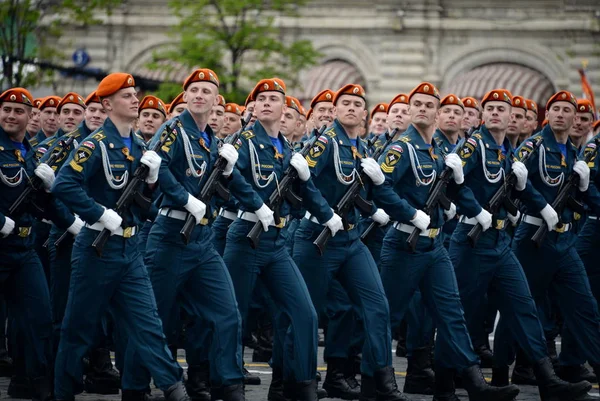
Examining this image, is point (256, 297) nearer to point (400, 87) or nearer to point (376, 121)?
point (376, 121)

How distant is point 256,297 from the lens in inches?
425

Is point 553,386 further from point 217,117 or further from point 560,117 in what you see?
point 217,117

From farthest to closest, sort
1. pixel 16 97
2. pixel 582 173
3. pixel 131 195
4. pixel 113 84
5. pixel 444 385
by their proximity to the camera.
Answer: pixel 582 173, pixel 16 97, pixel 444 385, pixel 113 84, pixel 131 195

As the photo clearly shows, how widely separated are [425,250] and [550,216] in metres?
1.17

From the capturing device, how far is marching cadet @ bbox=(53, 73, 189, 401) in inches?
293

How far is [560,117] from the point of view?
32.5 feet

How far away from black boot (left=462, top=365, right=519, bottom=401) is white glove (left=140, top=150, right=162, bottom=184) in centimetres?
264

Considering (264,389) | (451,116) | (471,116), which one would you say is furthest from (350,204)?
(471,116)

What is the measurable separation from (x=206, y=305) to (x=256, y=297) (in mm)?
2873

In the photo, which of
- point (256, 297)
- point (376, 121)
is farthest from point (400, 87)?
point (256, 297)

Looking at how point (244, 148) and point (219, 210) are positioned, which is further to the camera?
point (219, 210)

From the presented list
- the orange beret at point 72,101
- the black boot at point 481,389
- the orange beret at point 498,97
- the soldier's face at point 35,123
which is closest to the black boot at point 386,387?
the black boot at point 481,389

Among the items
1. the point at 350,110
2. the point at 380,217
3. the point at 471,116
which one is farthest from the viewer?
the point at 471,116

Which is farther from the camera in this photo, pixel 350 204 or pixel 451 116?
pixel 451 116
